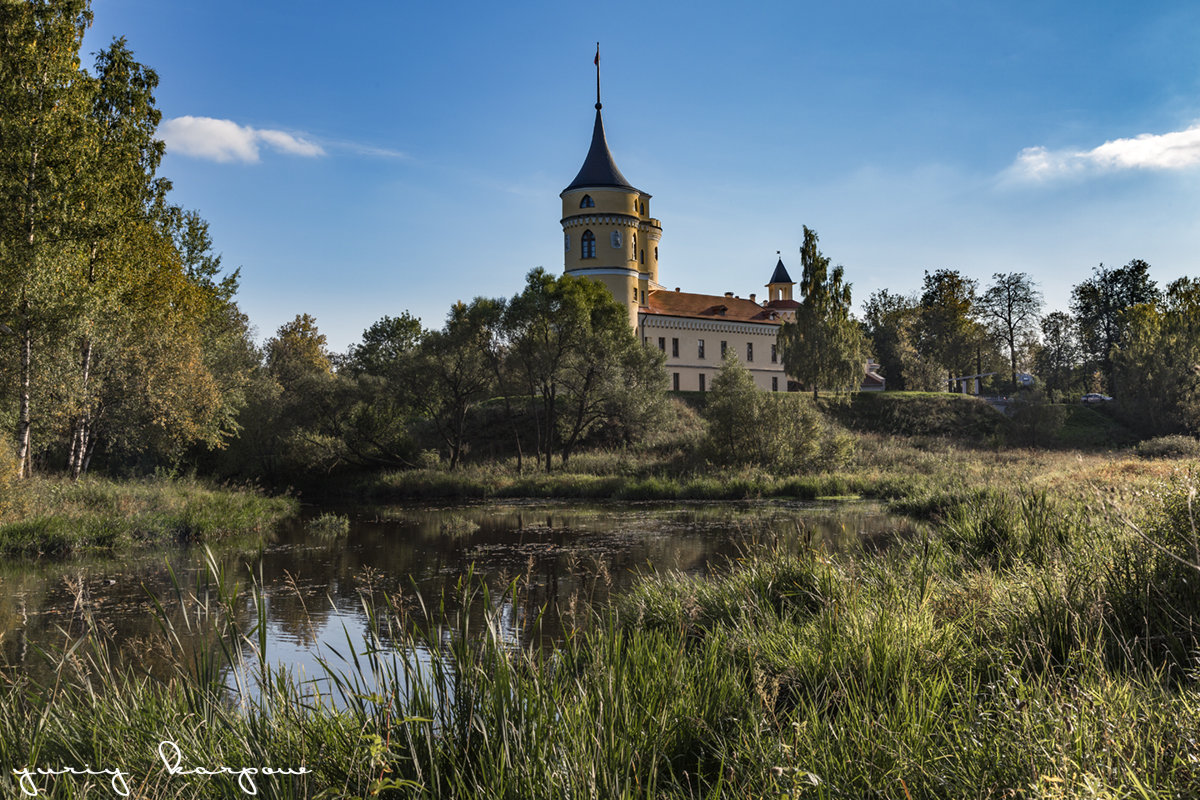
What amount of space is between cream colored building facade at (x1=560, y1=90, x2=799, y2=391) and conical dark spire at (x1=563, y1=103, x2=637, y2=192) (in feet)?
0.23

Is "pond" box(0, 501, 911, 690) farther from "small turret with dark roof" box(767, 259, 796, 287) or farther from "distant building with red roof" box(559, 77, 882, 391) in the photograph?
"small turret with dark roof" box(767, 259, 796, 287)

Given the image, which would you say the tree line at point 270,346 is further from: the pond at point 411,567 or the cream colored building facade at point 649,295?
the cream colored building facade at point 649,295

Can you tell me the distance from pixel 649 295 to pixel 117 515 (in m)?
47.4

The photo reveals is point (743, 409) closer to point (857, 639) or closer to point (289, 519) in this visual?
point (289, 519)

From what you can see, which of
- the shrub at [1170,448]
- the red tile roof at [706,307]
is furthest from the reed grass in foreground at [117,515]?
the red tile roof at [706,307]

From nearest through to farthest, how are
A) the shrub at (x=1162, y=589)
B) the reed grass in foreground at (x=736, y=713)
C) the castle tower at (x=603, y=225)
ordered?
the reed grass in foreground at (x=736, y=713), the shrub at (x=1162, y=589), the castle tower at (x=603, y=225)

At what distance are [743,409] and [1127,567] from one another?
26548mm

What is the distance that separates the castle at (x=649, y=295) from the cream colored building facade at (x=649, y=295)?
0.07m

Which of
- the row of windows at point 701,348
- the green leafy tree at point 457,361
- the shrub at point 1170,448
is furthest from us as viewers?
the row of windows at point 701,348

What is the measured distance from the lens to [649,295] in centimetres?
6206

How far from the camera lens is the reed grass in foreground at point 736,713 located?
3209 mm

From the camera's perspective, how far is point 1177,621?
527 centimetres

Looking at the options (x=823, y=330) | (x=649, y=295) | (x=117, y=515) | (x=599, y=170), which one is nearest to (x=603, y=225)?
(x=599, y=170)

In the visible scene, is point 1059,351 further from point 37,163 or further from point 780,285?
point 37,163
